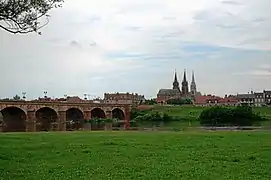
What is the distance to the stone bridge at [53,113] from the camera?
105 metres

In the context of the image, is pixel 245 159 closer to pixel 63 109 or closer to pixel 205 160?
pixel 205 160

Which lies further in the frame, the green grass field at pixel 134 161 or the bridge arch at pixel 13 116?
the bridge arch at pixel 13 116

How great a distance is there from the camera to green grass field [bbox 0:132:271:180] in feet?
47.5

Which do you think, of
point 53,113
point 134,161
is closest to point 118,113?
point 53,113

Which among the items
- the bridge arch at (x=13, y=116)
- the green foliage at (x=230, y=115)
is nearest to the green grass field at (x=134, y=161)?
the bridge arch at (x=13, y=116)

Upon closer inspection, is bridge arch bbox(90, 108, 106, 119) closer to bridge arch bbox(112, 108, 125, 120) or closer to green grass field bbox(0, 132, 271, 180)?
bridge arch bbox(112, 108, 125, 120)

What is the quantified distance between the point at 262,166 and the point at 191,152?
15.2ft

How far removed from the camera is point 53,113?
120688 millimetres

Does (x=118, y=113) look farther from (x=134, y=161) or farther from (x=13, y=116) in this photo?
(x=134, y=161)

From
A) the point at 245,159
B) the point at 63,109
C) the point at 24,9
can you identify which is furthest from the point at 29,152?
the point at 63,109

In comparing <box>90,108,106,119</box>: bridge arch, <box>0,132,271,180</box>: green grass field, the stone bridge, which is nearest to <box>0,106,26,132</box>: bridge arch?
the stone bridge

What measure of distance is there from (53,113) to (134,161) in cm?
10563

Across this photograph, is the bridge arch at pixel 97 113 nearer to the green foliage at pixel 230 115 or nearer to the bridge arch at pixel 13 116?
the bridge arch at pixel 13 116

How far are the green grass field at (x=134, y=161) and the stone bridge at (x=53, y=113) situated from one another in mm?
71274
